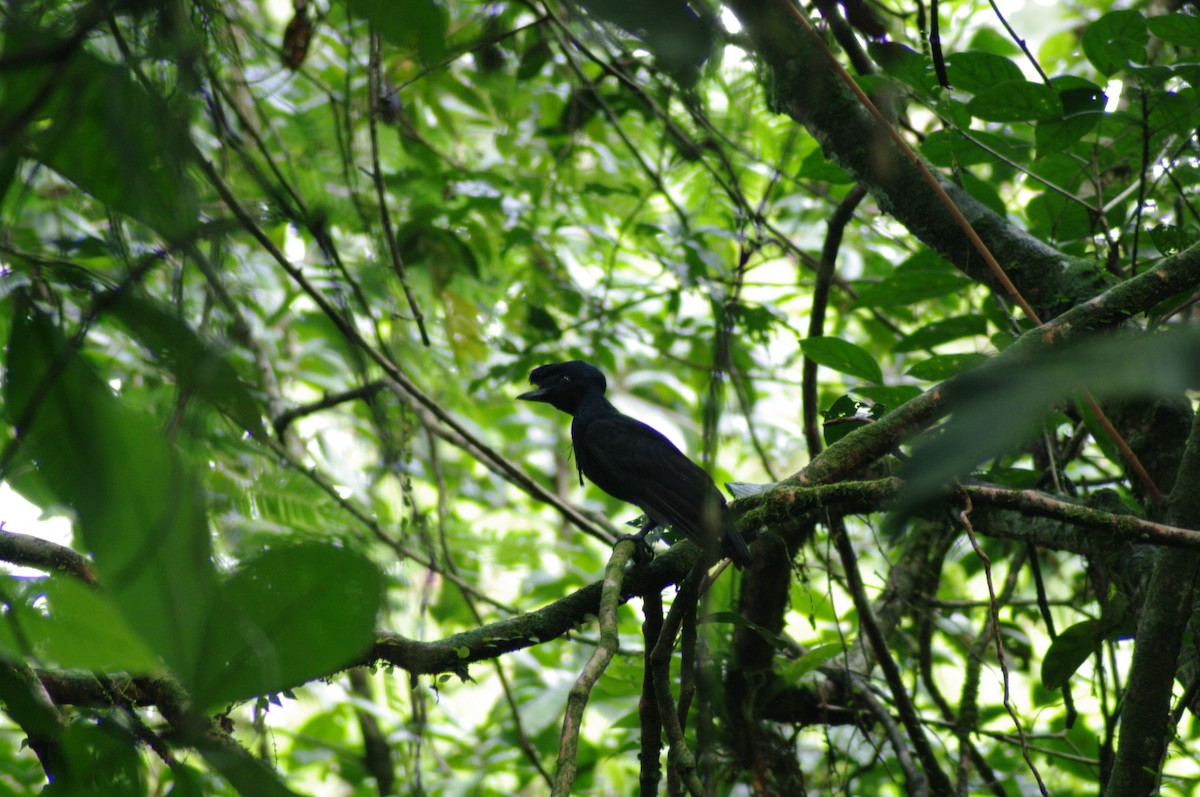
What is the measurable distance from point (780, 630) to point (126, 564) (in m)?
2.68

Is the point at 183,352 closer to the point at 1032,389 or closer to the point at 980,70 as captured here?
the point at 1032,389

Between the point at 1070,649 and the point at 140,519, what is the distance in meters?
2.21

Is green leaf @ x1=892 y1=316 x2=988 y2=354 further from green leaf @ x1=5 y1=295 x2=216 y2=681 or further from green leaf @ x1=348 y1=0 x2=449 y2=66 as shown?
green leaf @ x1=5 y1=295 x2=216 y2=681

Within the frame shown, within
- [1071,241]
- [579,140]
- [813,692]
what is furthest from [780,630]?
[579,140]

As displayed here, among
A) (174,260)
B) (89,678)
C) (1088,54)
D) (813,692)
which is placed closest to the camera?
(174,260)

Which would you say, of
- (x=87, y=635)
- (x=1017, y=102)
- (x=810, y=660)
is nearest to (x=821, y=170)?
(x=1017, y=102)

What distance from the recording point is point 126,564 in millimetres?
435

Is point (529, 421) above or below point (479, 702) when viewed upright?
above

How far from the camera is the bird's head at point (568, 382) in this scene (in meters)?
3.63

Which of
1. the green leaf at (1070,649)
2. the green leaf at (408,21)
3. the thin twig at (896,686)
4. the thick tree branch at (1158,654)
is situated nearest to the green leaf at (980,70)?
the thick tree branch at (1158,654)

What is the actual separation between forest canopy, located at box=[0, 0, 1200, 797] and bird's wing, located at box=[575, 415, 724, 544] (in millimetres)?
119

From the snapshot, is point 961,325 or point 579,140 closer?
point 961,325

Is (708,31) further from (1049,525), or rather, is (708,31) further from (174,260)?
(1049,525)

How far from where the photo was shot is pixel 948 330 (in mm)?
2662
